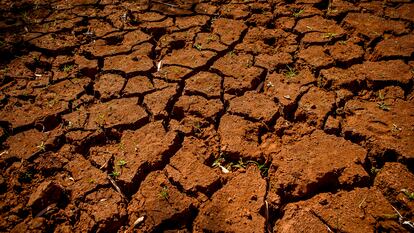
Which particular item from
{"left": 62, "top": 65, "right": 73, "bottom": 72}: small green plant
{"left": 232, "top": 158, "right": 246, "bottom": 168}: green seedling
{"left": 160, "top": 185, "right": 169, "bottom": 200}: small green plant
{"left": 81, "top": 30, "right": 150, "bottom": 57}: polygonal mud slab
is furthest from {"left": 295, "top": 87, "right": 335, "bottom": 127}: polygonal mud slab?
{"left": 62, "top": 65, "right": 73, "bottom": 72}: small green plant

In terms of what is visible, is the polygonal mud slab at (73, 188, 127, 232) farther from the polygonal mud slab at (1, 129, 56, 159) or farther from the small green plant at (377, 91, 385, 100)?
the small green plant at (377, 91, 385, 100)

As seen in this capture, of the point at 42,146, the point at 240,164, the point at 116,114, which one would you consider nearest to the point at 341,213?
the point at 240,164

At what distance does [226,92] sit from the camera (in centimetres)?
204

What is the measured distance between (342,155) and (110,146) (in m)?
1.32

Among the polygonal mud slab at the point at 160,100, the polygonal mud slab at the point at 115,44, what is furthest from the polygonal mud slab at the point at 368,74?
the polygonal mud slab at the point at 115,44

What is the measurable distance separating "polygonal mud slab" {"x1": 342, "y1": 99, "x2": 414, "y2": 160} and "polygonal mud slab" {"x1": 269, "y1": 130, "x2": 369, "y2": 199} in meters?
0.10

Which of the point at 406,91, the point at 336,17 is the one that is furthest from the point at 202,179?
the point at 336,17

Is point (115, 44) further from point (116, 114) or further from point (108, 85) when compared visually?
point (116, 114)

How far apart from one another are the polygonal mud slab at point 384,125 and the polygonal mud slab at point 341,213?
0.99 ft

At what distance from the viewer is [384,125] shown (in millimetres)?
1730

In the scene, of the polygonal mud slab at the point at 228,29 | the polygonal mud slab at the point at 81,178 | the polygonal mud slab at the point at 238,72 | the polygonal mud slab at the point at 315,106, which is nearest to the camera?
the polygonal mud slab at the point at 81,178

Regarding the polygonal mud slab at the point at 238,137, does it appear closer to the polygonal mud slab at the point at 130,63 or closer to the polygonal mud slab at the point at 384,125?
the polygonal mud slab at the point at 384,125

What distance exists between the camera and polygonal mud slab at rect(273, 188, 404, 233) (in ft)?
4.41

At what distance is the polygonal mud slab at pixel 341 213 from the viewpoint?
1.34 m
